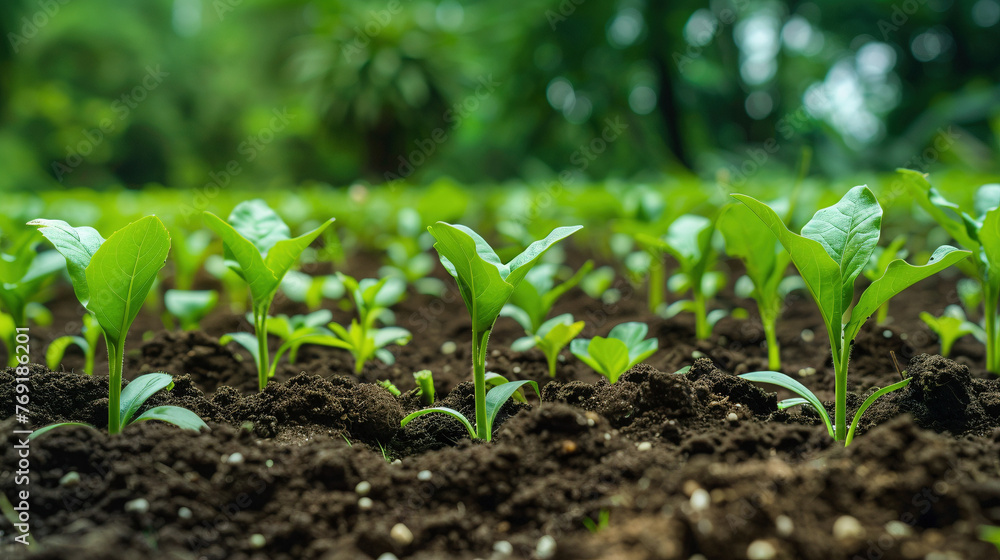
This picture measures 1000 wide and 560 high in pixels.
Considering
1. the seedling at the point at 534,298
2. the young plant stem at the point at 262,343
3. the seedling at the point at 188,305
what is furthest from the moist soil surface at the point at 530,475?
the seedling at the point at 188,305

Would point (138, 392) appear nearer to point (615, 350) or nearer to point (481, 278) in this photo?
point (481, 278)

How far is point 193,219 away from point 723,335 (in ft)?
13.0

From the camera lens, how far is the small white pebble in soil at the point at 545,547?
2.79ft

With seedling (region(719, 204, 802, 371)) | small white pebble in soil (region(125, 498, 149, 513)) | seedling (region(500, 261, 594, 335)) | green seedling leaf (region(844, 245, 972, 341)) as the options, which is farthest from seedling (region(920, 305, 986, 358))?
small white pebble in soil (region(125, 498, 149, 513))

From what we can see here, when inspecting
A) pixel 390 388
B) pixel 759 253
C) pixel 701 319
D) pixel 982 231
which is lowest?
pixel 390 388

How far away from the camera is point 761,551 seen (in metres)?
0.74

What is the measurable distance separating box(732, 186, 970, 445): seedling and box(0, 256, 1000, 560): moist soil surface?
3.8 inches

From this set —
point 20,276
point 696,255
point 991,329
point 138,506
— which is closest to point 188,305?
point 20,276

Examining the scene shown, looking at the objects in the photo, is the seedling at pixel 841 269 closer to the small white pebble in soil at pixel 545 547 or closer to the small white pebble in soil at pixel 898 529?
the small white pebble in soil at pixel 898 529

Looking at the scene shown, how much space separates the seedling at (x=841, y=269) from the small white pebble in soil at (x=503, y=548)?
0.61 metres

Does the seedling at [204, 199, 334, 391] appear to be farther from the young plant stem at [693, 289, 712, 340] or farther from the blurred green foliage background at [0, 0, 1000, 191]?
the blurred green foliage background at [0, 0, 1000, 191]

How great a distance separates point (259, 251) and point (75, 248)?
1.19ft

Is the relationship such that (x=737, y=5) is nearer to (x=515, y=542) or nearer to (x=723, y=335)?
(x=723, y=335)

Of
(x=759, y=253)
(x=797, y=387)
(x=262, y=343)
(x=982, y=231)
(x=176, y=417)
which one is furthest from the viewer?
(x=759, y=253)
